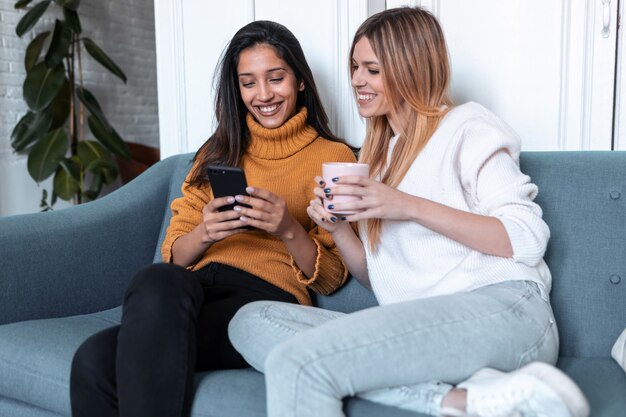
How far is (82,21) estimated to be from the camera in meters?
4.19

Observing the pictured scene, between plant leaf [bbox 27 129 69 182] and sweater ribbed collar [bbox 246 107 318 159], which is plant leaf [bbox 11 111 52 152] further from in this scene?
sweater ribbed collar [bbox 246 107 318 159]

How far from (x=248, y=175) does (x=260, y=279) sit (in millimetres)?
275

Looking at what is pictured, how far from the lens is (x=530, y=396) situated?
0.97 m

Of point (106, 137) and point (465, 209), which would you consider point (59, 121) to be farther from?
point (465, 209)

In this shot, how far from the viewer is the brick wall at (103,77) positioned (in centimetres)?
370

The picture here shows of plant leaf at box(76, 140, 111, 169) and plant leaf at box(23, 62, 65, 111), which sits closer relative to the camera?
plant leaf at box(23, 62, 65, 111)

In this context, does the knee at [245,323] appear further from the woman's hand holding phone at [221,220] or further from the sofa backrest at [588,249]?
the sofa backrest at [588,249]

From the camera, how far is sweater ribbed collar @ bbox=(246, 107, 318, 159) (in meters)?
1.68

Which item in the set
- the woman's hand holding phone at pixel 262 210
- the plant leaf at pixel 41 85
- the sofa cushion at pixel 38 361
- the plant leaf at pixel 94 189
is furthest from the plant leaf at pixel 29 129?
the woman's hand holding phone at pixel 262 210

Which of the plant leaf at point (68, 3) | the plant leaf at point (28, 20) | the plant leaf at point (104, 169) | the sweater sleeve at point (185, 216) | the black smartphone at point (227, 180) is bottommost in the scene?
the plant leaf at point (104, 169)

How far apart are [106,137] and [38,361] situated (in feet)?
8.04

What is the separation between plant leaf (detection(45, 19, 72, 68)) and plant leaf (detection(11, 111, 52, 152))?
270mm

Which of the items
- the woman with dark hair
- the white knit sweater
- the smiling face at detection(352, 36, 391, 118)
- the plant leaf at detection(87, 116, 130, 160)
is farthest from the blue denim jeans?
the plant leaf at detection(87, 116, 130, 160)

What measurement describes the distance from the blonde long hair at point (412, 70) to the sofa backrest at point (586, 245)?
286 mm
